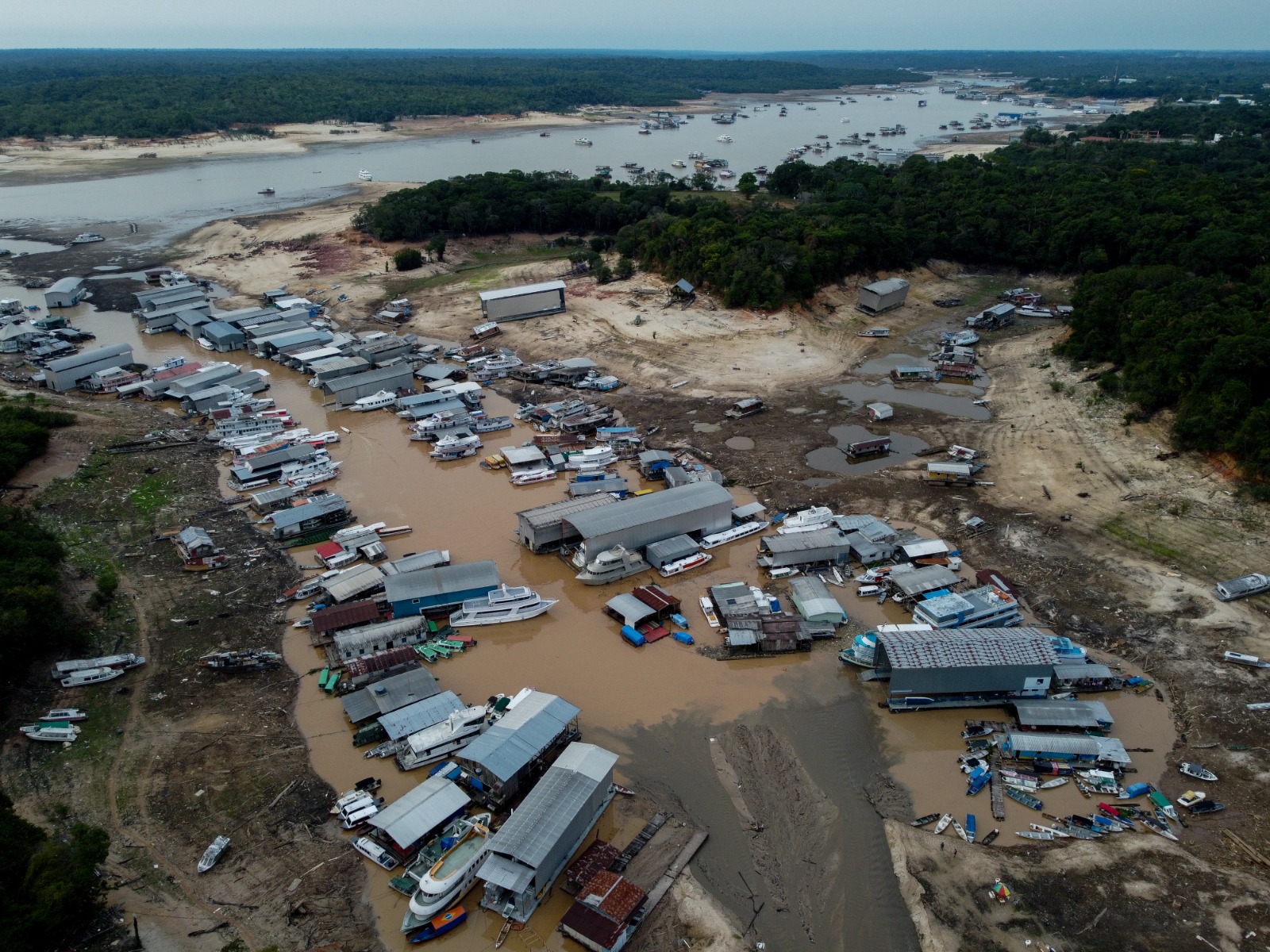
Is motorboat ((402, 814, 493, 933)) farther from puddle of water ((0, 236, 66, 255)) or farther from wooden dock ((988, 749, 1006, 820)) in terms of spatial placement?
puddle of water ((0, 236, 66, 255))

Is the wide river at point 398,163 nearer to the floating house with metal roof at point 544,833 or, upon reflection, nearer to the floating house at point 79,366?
the floating house at point 79,366

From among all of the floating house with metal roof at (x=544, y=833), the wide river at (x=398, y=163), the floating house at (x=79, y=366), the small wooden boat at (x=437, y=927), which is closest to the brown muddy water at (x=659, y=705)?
the small wooden boat at (x=437, y=927)

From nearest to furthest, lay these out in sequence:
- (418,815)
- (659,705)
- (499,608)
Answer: (418,815) < (659,705) < (499,608)

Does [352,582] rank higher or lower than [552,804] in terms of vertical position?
higher

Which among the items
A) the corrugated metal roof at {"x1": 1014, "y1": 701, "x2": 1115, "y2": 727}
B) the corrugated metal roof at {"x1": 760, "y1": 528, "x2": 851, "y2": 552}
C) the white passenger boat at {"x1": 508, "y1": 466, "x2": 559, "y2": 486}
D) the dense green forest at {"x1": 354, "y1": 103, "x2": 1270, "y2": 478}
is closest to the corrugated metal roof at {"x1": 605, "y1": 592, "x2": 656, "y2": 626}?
the corrugated metal roof at {"x1": 760, "y1": 528, "x2": 851, "y2": 552}

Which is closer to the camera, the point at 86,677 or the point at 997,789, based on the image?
the point at 997,789

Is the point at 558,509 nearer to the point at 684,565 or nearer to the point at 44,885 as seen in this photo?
the point at 684,565

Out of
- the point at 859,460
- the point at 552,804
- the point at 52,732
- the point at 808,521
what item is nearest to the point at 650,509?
the point at 808,521

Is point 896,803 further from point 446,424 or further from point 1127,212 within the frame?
point 1127,212
